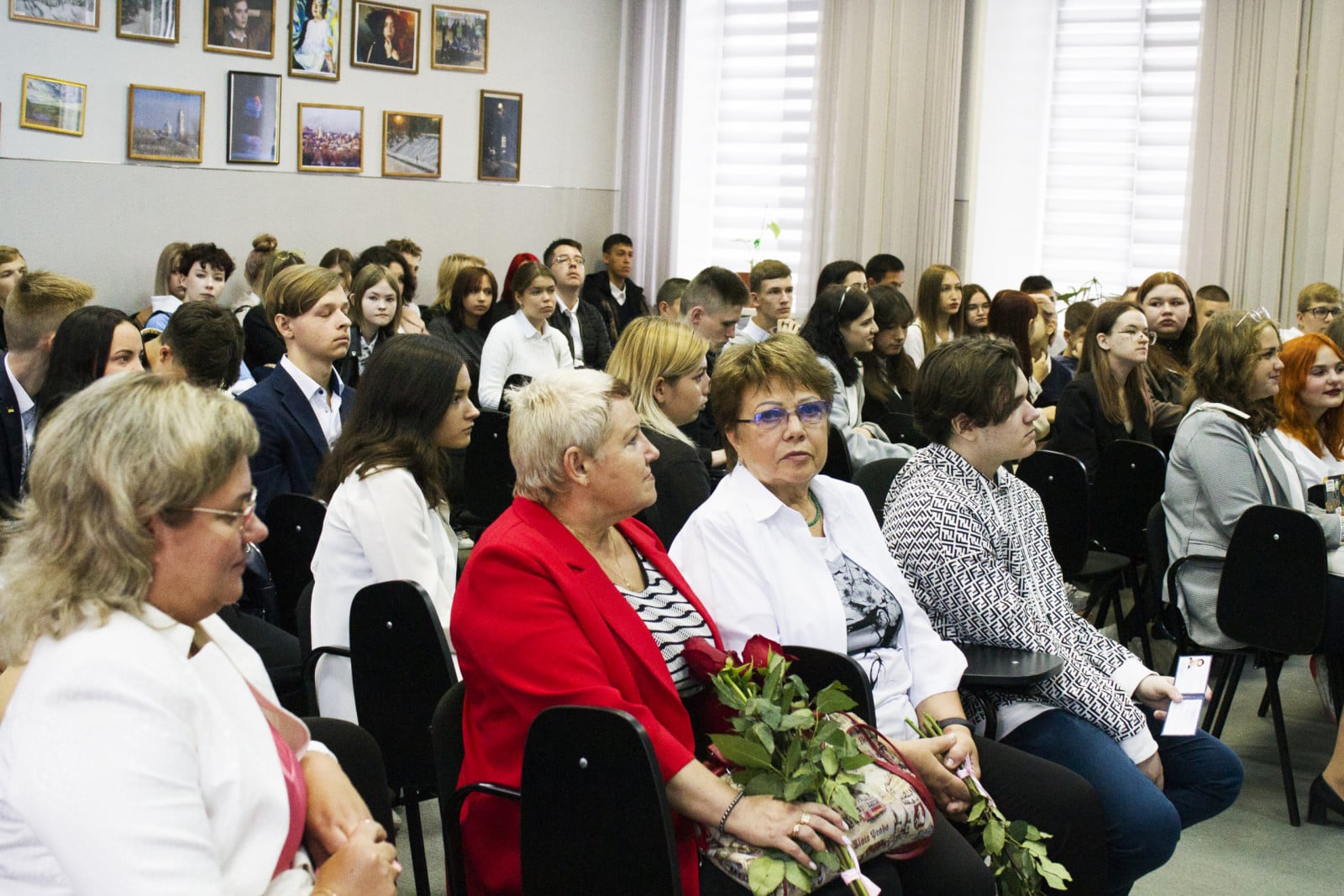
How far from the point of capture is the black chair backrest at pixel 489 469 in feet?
16.2

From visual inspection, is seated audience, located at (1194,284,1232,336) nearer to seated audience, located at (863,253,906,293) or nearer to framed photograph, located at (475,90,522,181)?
seated audience, located at (863,253,906,293)

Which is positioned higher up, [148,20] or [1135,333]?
[148,20]

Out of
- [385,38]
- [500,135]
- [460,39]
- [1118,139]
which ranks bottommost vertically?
[500,135]

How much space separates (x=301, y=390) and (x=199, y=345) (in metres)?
0.34

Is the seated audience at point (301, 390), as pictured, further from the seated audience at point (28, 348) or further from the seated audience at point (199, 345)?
the seated audience at point (28, 348)

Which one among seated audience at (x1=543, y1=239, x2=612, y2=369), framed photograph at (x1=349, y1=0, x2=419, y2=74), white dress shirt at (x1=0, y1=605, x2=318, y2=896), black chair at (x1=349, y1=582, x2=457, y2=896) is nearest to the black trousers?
black chair at (x1=349, y1=582, x2=457, y2=896)

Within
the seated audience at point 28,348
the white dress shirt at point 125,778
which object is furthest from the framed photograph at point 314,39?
the white dress shirt at point 125,778

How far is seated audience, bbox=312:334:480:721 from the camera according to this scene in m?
2.74

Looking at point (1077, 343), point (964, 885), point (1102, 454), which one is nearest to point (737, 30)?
point (1077, 343)

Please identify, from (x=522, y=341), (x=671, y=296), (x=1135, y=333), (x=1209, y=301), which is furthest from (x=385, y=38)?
(x=1135, y=333)

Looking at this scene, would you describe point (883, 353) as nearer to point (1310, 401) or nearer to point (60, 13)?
point (1310, 401)

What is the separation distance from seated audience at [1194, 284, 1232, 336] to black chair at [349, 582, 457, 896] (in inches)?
254

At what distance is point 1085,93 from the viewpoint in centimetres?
950

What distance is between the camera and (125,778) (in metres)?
1.31
